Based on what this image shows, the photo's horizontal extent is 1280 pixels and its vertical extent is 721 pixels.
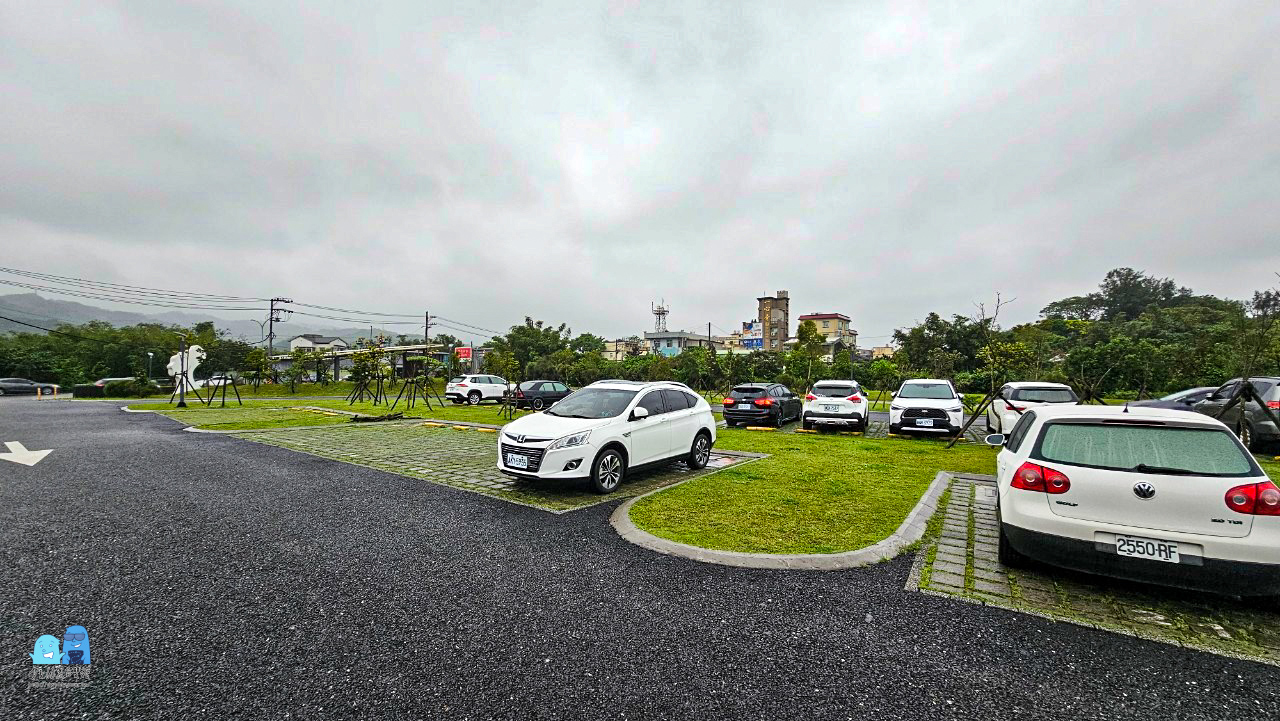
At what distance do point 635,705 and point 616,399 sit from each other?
5573 millimetres

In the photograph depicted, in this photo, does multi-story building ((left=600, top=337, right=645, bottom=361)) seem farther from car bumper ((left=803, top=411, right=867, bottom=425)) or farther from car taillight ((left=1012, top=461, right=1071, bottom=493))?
car taillight ((left=1012, top=461, right=1071, bottom=493))

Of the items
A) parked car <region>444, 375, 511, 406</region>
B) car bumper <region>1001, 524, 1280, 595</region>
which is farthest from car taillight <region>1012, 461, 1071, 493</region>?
parked car <region>444, 375, 511, 406</region>

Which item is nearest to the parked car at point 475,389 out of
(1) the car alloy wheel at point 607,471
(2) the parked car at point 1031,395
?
(1) the car alloy wheel at point 607,471

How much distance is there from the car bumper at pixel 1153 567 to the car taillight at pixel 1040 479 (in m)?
0.34

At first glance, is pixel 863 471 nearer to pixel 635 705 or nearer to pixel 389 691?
pixel 635 705

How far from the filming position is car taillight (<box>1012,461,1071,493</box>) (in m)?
3.84

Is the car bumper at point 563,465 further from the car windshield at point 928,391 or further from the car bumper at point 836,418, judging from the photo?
the car windshield at point 928,391

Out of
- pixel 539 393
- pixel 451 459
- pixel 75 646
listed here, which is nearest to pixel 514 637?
pixel 75 646

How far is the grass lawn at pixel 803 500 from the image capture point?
199 inches

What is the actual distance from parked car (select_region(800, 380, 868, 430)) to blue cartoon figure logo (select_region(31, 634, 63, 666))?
46.9 ft

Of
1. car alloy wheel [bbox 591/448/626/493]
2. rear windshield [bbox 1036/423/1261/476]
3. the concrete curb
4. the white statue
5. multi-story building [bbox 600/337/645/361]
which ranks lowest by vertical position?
Result: the concrete curb

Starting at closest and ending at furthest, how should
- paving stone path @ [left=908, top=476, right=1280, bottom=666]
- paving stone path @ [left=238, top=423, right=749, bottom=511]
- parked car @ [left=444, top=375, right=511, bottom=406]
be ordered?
1. paving stone path @ [left=908, top=476, right=1280, bottom=666]
2. paving stone path @ [left=238, top=423, right=749, bottom=511]
3. parked car @ [left=444, top=375, right=511, bottom=406]

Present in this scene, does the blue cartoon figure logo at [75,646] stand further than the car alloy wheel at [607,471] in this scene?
No

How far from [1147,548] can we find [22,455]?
16.4 m
